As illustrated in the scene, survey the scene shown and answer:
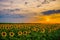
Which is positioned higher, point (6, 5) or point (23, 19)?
point (6, 5)

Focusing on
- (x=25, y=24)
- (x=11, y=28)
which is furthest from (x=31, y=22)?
(x=11, y=28)

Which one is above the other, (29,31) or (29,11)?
(29,11)

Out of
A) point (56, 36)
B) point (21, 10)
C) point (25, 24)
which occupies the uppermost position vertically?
point (21, 10)

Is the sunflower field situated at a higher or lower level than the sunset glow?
lower

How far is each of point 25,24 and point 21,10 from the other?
174mm

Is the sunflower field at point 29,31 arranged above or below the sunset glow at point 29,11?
below

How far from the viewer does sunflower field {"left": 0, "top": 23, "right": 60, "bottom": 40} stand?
2.07m

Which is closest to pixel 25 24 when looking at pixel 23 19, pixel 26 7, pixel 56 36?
pixel 23 19

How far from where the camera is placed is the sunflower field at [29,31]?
2.07m

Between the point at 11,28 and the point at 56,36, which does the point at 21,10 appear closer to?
the point at 11,28

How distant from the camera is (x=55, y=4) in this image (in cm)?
217

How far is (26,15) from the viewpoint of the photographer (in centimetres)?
213

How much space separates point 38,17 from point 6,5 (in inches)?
16.0

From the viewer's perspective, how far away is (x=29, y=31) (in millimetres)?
2107
